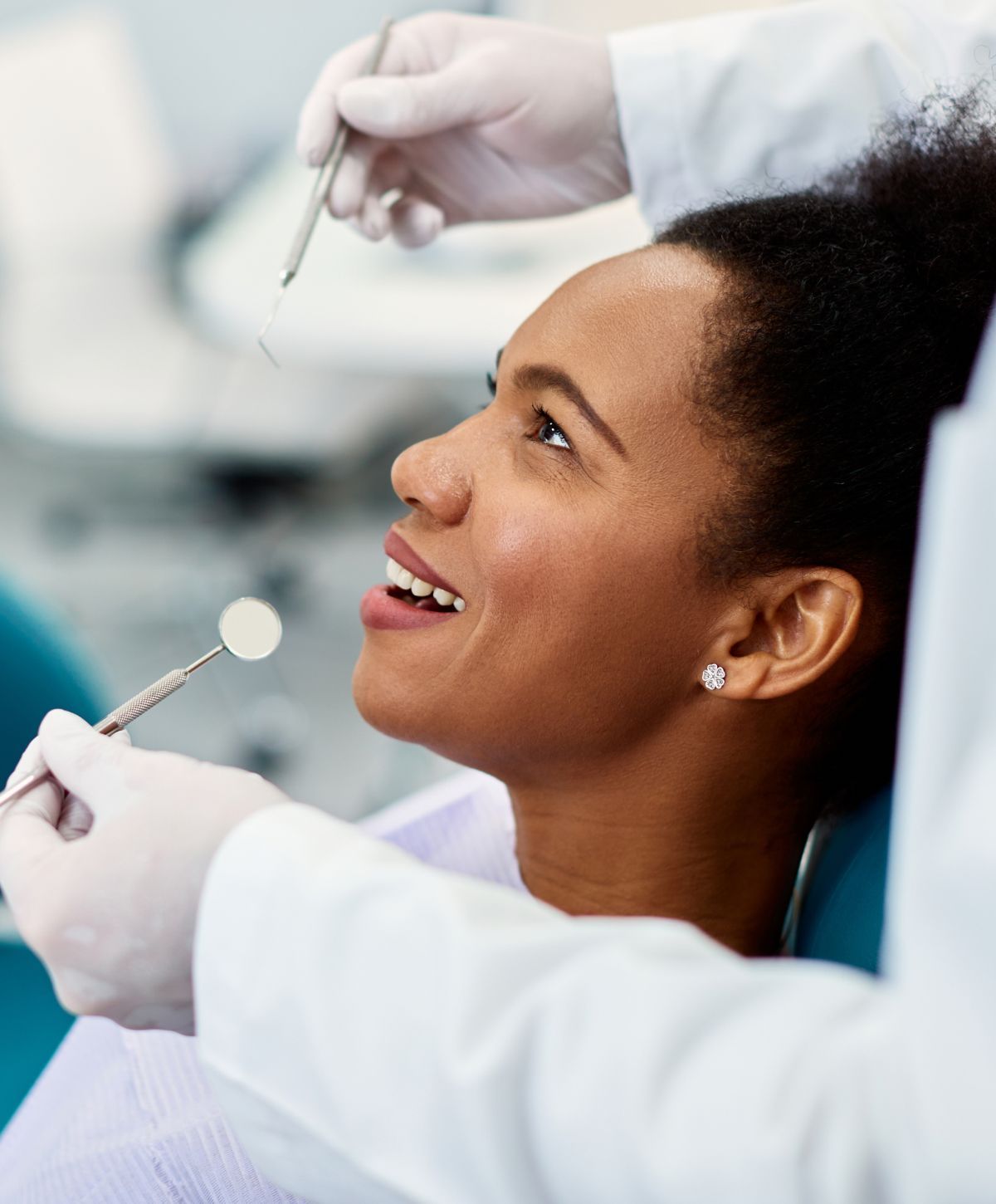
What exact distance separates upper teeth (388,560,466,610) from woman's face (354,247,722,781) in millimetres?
17

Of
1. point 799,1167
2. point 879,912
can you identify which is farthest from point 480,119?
point 799,1167

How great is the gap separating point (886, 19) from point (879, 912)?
890mm

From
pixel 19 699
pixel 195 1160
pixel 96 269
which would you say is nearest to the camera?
pixel 195 1160

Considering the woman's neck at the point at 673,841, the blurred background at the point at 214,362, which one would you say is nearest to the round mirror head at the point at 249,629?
the woman's neck at the point at 673,841

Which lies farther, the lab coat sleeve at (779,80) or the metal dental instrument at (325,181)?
the lab coat sleeve at (779,80)

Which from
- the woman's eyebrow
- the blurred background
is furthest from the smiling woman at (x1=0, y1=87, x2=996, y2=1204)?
the blurred background

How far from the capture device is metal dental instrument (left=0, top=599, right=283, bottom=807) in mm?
837

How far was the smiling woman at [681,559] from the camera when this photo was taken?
910 millimetres

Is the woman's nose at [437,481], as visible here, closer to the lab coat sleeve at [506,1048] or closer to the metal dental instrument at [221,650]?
the metal dental instrument at [221,650]

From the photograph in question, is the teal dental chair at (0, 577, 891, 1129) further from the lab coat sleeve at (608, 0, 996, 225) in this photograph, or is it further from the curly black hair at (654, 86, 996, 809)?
the lab coat sleeve at (608, 0, 996, 225)

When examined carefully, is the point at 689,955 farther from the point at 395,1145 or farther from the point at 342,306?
the point at 342,306

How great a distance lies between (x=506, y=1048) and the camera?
59 cm

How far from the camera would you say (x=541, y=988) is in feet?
1.97

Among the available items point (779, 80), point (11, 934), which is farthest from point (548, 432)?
point (11, 934)
